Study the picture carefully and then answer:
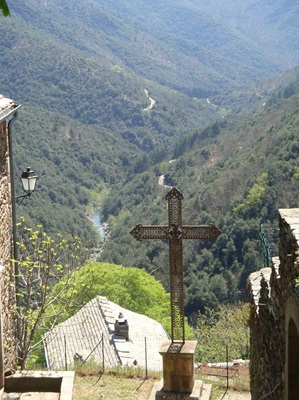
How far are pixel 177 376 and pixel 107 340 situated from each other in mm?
12342

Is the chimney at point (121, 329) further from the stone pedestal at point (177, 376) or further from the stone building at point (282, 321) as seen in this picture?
the stone building at point (282, 321)

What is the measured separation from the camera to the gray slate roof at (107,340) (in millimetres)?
19250

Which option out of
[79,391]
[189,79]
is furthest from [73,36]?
[79,391]

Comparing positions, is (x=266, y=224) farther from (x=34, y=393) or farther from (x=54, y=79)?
(x=54, y=79)

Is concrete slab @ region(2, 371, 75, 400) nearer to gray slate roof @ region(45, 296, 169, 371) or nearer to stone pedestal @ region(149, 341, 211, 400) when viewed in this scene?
stone pedestal @ region(149, 341, 211, 400)

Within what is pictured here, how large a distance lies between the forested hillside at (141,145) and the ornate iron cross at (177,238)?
108ft

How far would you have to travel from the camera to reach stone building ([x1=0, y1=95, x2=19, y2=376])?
8.41 m

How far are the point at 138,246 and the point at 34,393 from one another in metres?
48.7

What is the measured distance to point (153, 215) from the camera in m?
66.6

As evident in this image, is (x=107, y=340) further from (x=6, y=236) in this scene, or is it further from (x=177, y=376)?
(x=6, y=236)

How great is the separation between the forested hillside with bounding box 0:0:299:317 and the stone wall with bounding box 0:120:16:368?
34024mm

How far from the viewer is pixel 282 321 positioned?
17.9 ft

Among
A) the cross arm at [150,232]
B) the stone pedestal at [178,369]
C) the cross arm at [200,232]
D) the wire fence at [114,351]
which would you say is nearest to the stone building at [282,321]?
the stone pedestal at [178,369]

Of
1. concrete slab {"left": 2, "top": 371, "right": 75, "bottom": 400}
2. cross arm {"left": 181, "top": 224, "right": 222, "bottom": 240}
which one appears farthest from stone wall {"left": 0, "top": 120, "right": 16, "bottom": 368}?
cross arm {"left": 181, "top": 224, "right": 222, "bottom": 240}
